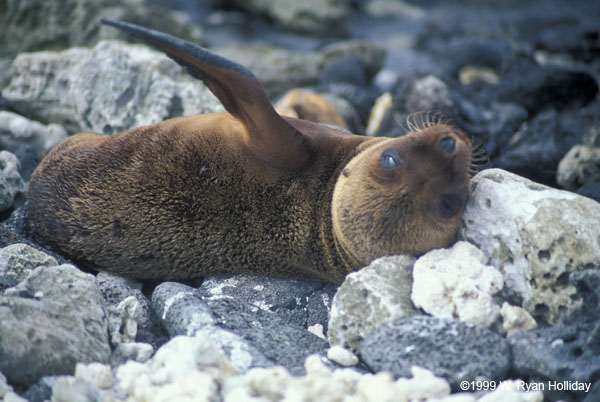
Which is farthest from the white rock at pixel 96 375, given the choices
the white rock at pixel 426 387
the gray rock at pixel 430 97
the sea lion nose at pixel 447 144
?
the gray rock at pixel 430 97

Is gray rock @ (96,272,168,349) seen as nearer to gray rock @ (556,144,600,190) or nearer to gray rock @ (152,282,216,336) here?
gray rock @ (152,282,216,336)

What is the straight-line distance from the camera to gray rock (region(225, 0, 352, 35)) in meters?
11.9

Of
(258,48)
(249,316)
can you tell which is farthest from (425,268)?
(258,48)

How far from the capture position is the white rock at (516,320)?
9.50 feet

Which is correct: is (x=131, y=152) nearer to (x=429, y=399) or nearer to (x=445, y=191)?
(x=445, y=191)

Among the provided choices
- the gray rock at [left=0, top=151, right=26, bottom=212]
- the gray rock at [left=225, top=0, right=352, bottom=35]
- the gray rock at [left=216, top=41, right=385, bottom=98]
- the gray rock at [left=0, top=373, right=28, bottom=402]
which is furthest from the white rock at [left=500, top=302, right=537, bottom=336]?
the gray rock at [left=225, top=0, right=352, bottom=35]

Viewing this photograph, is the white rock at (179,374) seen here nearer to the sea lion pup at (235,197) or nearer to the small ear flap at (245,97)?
the sea lion pup at (235,197)

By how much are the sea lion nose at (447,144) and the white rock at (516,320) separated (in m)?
0.91

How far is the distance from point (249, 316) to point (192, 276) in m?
0.63

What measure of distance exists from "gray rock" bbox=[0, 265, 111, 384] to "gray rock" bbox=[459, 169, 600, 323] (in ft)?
7.01

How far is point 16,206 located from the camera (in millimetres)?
4336

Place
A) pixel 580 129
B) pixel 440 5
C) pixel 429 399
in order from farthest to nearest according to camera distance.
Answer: pixel 440 5 < pixel 580 129 < pixel 429 399

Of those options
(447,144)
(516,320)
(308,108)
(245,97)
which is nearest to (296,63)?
(308,108)

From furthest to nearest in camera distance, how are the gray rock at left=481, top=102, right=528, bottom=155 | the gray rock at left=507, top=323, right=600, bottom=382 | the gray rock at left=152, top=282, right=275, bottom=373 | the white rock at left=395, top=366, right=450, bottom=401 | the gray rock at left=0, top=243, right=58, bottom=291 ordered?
the gray rock at left=481, top=102, right=528, bottom=155 < the gray rock at left=0, top=243, right=58, bottom=291 < the gray rock at left=152, top=282, right=275, bottom=373 < the gray rock at left=507, top=323, right=600, bottom=382 < the white rock at left=395, top=366, right=450, bottom=401
